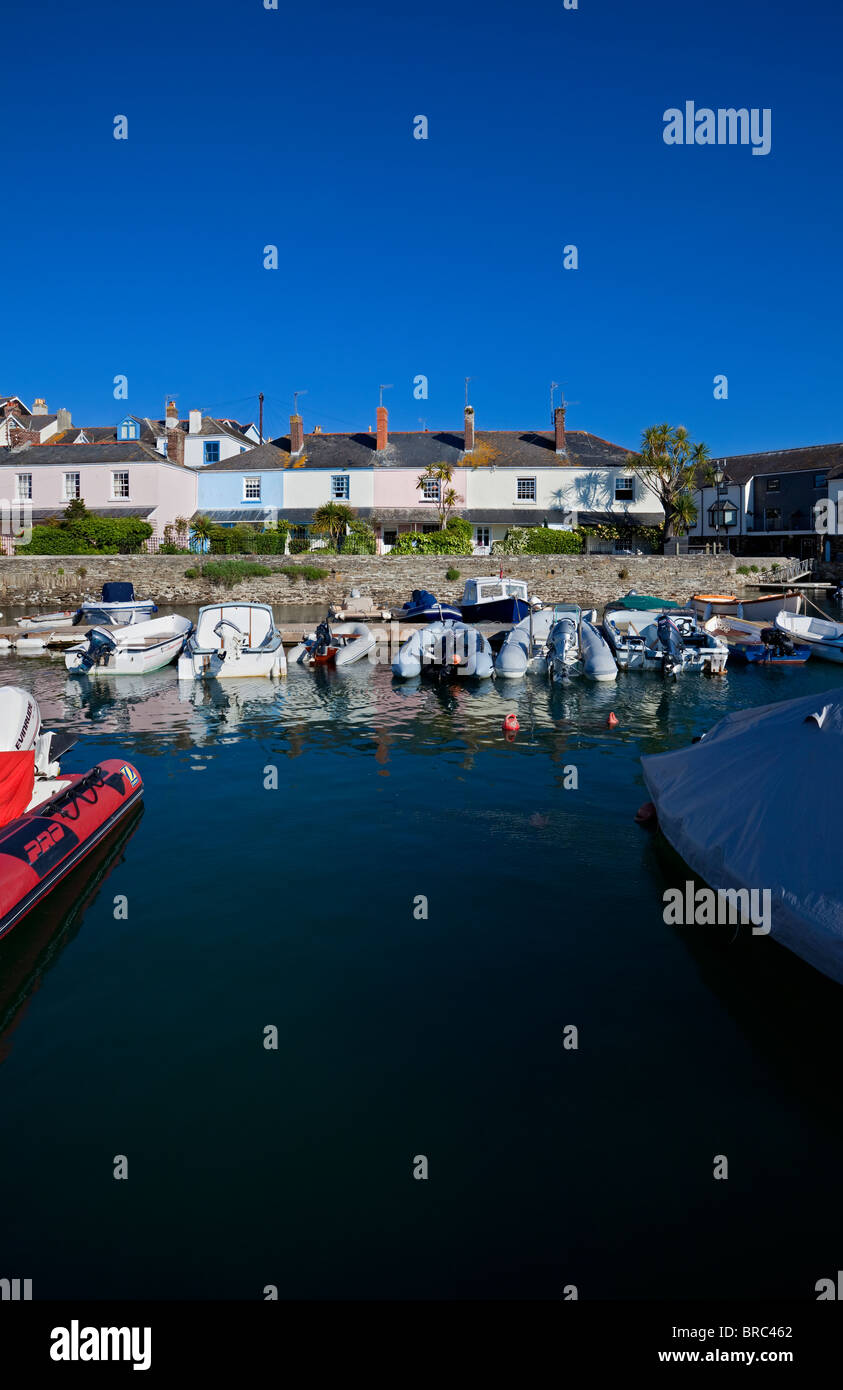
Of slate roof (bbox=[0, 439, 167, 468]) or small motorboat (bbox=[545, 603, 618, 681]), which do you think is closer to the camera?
small motorboat (bbox=[545, 603, 618, 681])

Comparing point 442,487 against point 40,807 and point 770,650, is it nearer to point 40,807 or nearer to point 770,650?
point 770,650

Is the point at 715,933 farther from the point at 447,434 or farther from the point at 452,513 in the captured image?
the point at 447,434

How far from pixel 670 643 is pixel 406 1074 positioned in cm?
2475

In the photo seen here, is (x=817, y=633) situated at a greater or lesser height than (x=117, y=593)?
lesser

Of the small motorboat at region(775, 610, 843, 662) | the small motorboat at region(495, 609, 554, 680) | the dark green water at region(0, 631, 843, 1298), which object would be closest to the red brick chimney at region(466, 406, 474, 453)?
the small motorboat at region(495, 609, 554, 680)

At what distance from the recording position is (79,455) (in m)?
60.9

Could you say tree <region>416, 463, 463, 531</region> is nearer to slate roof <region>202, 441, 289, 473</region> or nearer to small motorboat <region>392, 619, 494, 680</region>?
slate roof <region>202, 441, 289, 473</region>

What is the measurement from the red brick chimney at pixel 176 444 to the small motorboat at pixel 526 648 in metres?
42.3

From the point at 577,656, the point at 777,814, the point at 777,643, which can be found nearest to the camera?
the point at 777,814

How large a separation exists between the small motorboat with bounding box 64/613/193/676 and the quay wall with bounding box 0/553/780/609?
20.6m

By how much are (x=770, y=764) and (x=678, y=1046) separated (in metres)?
3.34

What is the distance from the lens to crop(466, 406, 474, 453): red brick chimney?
6234 cm
